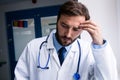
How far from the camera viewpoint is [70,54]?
45.9 inches

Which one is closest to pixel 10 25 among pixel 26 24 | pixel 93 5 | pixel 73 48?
pixel 26 24

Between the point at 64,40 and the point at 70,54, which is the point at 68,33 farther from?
the point at 70,54

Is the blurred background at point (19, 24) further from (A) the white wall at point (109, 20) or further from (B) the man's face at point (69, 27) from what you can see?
(B) the man's face at point (69, 27)

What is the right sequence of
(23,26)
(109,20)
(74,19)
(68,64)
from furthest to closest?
(23,26)
(109,20)
(68,64)
(74,19)

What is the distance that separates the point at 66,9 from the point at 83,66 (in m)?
0.32

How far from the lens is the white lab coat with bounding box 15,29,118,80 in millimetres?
1023

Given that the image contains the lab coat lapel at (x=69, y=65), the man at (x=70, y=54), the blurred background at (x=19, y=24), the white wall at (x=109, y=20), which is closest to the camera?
the man at (x=70, y=54)

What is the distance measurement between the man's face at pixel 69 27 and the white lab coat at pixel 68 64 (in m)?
0.11

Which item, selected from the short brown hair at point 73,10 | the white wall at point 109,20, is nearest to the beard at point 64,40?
the short brown hair at point 73,10

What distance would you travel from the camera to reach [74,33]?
1.05 metres

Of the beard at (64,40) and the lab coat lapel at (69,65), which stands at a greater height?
the beard at (64,40)

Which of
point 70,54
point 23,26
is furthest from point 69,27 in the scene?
point 23,26

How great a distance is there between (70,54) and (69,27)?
194mm

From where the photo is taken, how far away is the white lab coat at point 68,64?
102 centimetres
